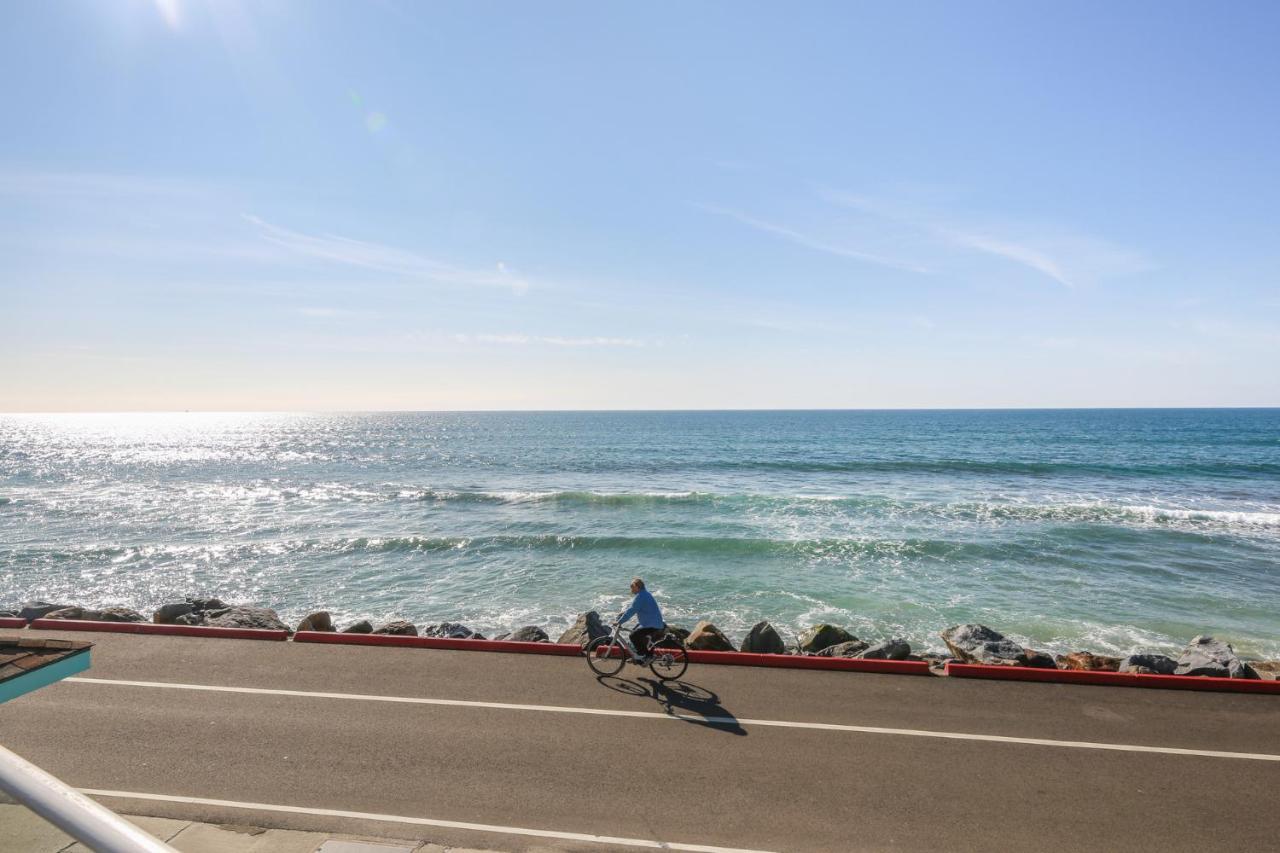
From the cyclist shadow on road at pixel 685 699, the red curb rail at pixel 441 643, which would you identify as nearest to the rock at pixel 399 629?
the red curb rail at pixel 441 643

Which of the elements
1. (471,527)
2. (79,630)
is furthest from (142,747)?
(471,527)

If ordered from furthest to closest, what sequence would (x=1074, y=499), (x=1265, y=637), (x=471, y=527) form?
(x=1074, y=499), (x=471, y=527), (x=1265, y=637)

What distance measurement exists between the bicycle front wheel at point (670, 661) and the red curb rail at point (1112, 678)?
14.8 ft

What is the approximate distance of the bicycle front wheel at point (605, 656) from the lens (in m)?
11.8

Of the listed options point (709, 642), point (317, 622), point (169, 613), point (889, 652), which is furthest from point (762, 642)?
point (169, 613)

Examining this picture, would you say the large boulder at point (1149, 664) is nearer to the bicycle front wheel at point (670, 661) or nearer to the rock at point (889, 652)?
the rock at point (889, 652)

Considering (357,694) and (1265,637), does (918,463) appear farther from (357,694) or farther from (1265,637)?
(357,694)

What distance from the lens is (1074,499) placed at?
41125 millimetres

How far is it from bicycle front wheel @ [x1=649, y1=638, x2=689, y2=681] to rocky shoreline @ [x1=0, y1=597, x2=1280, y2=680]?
102cm

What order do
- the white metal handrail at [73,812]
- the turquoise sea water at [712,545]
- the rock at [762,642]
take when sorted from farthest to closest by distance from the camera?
1. the turquoise sea water at [712,545]
2. the rock at [762,642]
3. the white metal handrail at [73,812]

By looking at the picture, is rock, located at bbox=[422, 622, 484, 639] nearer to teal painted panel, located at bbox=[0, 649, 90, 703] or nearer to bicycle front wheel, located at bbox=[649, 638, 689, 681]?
bicycle front wheel, located at bbox=[649, 638, 689, 681]

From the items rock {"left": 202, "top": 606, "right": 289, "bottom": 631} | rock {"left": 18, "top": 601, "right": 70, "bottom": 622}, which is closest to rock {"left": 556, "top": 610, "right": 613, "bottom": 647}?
rock {"left": 202, "top": 606, "right": 289, "bottom": 631}

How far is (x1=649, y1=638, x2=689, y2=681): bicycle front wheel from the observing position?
11.7m

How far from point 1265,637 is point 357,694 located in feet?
74.4
